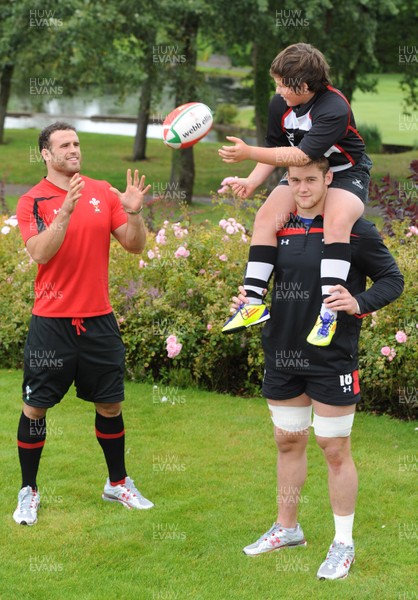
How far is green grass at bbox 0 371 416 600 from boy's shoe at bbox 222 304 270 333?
133cm

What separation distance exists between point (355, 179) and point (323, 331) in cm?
82

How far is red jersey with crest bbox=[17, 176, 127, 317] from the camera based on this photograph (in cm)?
530

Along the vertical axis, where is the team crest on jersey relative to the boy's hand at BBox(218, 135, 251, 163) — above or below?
below

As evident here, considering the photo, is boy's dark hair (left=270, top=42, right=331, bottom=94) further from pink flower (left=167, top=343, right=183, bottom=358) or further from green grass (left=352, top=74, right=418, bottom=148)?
green grass (left=352, top=74, right=418, bottom=148)

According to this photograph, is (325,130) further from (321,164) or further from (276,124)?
(276,124)

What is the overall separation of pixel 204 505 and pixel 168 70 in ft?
52.8

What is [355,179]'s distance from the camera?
4699mm

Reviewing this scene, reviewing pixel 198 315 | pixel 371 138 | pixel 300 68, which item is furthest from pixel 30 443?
pixel 371 138

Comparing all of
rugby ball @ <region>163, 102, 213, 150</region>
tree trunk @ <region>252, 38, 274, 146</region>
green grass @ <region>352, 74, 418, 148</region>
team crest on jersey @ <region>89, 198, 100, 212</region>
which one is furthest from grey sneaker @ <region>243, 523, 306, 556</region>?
→ green grass @ <region>352, 74, 418, 148</region>

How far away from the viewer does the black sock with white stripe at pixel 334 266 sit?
14.7ft

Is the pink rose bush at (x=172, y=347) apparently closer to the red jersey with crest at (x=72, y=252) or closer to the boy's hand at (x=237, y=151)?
the red jersey with crest at (x=72, y=252)

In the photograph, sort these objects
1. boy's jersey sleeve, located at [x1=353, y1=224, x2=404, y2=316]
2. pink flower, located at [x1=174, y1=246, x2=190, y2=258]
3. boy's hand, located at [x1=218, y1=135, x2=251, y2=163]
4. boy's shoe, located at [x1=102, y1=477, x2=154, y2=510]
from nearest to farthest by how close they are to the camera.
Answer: boy's hand, located at [x1=218, y1=135, x2=251, y2=163] → boy's jersey sleeve, located at [x1=353, y1=224, x2=404, y2=316] → boy's shoe, located at [x1=102, y1=477, x2=154, y2=510] → pink flower, located at [x1=174, y1=246, x2=190, y2=258]

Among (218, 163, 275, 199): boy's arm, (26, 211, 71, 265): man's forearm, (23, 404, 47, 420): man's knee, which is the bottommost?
(23, 404, 47, 420): man's knee

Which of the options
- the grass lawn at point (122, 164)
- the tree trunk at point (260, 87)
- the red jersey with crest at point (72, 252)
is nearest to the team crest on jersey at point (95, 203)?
the red jersey with crest at point (72, 252)
